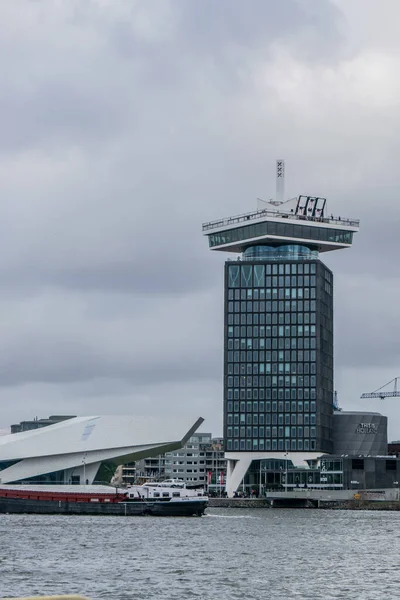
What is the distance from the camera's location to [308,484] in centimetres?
17962

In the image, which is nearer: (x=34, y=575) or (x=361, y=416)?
(x=34, y=575)

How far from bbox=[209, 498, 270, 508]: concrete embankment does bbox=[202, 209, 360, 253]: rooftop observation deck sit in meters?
37.4

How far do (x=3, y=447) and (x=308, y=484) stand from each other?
49.1 metres

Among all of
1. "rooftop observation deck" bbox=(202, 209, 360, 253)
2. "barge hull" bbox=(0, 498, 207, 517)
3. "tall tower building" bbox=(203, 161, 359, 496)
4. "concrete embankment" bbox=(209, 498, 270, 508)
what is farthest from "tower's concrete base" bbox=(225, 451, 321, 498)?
"barge hull" bbox=(0, 498, 207, 517)

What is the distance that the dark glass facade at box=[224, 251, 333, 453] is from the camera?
182 meters

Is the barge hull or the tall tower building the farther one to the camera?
the tall tower building

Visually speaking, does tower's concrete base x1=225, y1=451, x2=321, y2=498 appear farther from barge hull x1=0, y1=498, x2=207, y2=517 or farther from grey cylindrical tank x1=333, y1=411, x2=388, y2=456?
barge hull x1=0, y1=498, x2=207, y2=517

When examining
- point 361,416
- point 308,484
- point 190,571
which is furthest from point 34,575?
point 361,416

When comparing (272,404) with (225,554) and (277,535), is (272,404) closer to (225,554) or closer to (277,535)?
(277,535)

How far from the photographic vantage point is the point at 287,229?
185 meters

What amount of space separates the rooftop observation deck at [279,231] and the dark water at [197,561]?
86689 mm

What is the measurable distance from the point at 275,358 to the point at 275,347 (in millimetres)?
1561

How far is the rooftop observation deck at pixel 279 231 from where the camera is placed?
18412 cm

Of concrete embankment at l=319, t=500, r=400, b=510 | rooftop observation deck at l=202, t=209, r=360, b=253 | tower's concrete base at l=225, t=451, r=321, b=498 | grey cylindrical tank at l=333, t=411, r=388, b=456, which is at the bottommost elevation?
concrete embankment at l=319, t=500, r=400, b=510
